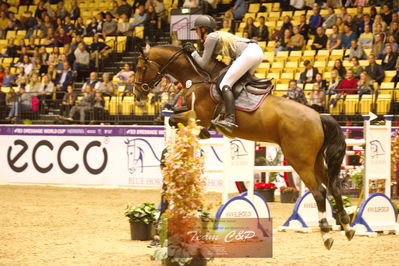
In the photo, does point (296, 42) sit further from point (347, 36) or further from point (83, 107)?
point (83, 107)

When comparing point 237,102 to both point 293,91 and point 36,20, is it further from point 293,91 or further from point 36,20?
point 36,20

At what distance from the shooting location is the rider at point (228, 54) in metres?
7.52

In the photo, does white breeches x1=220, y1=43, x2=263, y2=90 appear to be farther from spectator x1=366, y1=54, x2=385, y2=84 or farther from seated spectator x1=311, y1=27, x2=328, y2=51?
seated spectator x1=311, y1=27, x2=328, y2=51

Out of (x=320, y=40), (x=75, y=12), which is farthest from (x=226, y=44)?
(x=75, y=12)

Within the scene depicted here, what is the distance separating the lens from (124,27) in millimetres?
20922

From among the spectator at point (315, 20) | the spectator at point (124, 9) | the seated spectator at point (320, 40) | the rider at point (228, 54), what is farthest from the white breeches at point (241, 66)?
the spectator at point (124, 9)

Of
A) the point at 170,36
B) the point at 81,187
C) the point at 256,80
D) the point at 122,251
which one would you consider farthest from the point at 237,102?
the point at 170,36

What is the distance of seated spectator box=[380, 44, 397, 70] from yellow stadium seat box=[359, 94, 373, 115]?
5.48ft

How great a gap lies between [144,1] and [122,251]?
15548 millimetres

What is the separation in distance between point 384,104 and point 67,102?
7.54 m

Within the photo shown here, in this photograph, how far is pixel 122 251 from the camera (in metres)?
7.66

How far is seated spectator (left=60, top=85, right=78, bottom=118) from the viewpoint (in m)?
16.9

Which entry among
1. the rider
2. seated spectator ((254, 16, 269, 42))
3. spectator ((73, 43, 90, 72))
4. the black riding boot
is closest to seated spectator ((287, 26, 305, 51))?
seated spectator ((254, 16, 269, 42))

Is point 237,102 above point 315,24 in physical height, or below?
below
